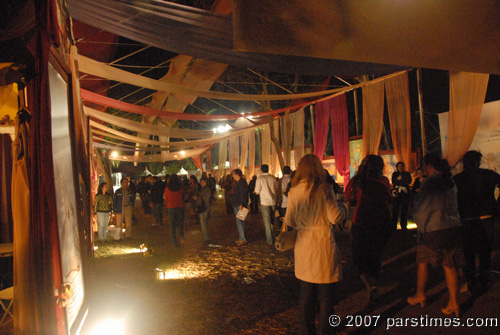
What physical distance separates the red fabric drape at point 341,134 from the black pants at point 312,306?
25.9 ft

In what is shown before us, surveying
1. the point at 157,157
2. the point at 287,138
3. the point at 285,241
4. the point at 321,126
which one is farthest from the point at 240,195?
the point at 157,157

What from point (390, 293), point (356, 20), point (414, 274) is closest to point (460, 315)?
point (390, 293)

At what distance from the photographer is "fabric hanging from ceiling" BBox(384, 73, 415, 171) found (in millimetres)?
8016

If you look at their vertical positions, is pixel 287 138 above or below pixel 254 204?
above

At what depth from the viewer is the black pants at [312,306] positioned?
8.80ft

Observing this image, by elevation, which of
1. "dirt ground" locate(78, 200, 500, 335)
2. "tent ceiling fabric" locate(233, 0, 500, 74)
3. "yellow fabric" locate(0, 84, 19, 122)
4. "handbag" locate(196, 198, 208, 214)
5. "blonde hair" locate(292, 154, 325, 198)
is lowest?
"dirt ground" locate(78, 200, 500, 335)

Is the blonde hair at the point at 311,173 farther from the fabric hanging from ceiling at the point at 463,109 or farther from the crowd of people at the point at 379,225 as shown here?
the fabric hanging from ceiling at the point at 463,109

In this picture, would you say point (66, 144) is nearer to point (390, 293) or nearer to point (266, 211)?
point (390, 293)

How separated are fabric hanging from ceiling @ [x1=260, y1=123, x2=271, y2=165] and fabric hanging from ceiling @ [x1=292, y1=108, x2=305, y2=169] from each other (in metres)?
2.00

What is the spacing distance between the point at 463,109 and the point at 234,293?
20.4 ft

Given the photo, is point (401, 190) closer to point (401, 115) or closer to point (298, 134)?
point (401, 115)

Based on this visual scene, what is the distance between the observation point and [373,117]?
872 centimetres

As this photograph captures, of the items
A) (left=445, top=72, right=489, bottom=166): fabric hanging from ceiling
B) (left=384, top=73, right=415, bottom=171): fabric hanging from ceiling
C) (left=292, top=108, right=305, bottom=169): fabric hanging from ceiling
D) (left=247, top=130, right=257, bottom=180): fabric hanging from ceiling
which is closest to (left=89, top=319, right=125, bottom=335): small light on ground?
(left=445, top=72, right=489, bottom=166): fabric hanging from ceiling

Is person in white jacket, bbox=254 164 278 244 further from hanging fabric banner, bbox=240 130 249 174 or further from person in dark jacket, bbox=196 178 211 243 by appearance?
hanging fabric banner, bbox=240 130 249 174
